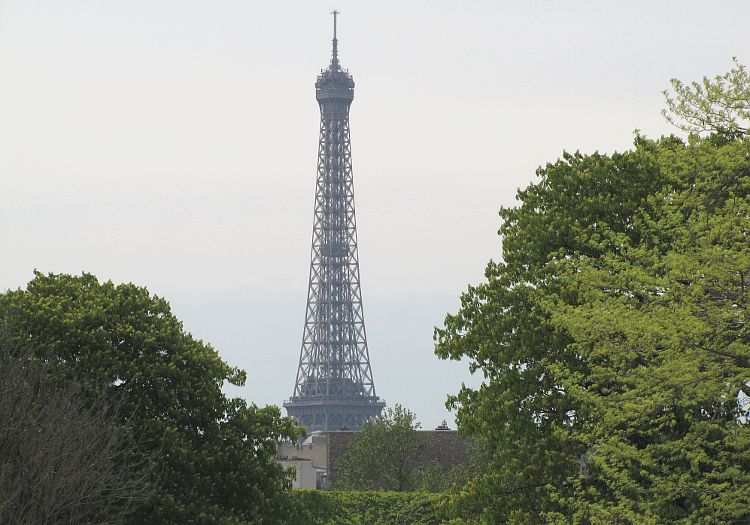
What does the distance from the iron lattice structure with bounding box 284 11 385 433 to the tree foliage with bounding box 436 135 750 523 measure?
456 ft

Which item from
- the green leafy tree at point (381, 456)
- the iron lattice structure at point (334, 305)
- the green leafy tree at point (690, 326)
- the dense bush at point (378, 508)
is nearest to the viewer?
the green leafy tree at point (690, 326)

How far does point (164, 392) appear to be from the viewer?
4431 centimetres

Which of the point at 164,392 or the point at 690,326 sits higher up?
the point at 164,392

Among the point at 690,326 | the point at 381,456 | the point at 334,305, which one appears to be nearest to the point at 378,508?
the point at 381,456

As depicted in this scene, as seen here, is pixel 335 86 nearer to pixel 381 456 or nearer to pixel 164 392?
pixel 381 456

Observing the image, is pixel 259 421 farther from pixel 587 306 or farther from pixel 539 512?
pixel 587 306

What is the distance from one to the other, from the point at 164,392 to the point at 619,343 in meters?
20.1

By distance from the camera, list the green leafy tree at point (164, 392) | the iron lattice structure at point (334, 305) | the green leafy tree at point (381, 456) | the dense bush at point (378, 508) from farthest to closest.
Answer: the iron lattice structure at point (334, 305) < the green leafy tree at point (381, 456) < the dense bush at point (378, 508) < the green leafy tree at point (164, 392)

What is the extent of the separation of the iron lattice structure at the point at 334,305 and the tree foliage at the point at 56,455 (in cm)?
13594

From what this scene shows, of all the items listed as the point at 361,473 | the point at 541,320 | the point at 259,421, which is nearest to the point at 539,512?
the point at 541,320

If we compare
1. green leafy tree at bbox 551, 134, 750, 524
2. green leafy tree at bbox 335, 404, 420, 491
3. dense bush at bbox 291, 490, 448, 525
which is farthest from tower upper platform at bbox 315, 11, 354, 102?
green leafy tree at bbox 551, 134, 750, 524

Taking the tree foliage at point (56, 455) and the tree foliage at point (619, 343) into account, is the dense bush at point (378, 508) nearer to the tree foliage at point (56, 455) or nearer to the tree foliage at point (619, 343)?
the tree foliage at point (56, 455)

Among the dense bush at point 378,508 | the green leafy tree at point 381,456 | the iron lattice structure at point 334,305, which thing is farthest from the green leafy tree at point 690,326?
the iron lattice structure at point 334,305

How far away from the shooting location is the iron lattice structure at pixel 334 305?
180 metres
